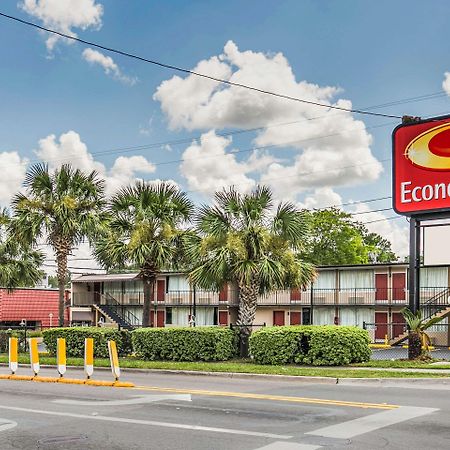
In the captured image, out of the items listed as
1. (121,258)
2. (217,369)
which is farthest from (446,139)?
(121,258)

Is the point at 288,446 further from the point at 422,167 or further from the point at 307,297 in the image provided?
the point at 307,297

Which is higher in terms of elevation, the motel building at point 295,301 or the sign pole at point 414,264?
the sign pole at point 414,264

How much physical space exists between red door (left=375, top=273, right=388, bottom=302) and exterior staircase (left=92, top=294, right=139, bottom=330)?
19.7 metres

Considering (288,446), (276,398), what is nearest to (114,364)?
(276,398)

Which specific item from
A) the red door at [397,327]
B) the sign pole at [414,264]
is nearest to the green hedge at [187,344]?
the sign pole at [414,264]

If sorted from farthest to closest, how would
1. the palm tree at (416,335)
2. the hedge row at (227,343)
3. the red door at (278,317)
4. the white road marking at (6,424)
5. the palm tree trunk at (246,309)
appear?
1. the red door at (278,317)
2. the palm tree trunk at (246,309)
3. the palm tree at (416,335)
4. the hedge row at (227,343)
5. the white road marking at (6,424)

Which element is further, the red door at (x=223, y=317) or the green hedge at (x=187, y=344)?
the red door at (x=223, y=317)

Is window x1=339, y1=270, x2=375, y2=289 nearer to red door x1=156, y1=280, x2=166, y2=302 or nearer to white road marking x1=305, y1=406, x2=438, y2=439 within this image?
red door x1=156, y1=280, x2=166, y2=302

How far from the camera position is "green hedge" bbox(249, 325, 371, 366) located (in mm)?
20734

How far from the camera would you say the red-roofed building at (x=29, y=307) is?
2394 inches

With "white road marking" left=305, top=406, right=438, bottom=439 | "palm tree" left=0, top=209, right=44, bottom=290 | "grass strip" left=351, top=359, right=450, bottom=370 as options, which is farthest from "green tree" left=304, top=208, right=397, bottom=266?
"white road marking" left=305, top=406, right=438, bottom=439

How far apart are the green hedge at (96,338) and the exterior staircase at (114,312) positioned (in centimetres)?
2826

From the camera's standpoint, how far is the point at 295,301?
49000mm

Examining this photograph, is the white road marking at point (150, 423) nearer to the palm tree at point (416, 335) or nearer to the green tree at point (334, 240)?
the palm tree at point (416, 335)
